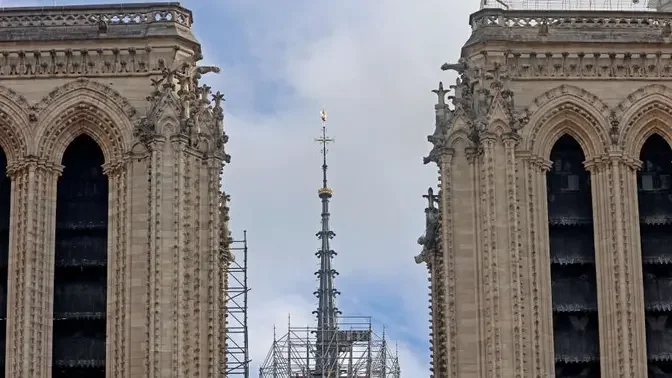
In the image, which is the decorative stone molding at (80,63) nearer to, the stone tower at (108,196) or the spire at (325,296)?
the stone tower at (108,196)

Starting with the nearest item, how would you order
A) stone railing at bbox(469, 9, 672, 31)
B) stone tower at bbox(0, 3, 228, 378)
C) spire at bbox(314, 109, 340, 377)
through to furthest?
1. stone tower at bbox(0, 3, 228, 378)
2. stone railing at bbox(469, 9, 672, 31)
3. spire at bbox(314, 109, 340, 377)

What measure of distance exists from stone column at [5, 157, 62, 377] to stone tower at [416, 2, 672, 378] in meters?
7.21

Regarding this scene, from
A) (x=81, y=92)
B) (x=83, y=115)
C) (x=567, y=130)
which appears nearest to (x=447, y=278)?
(x=567, y=130)

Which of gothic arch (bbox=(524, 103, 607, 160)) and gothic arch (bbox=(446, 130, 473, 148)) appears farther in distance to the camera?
gothic arch (bbox=(524, 103, 607, 160))

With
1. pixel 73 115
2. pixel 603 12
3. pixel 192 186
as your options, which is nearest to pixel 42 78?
pixel 73 115

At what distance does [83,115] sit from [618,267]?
1030cm

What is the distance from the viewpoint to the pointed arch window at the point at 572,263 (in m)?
38.4

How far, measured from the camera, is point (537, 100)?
129ft

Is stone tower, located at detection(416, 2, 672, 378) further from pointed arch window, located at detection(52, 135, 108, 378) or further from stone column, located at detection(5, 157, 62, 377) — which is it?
stone column, located at detection(5, 157, 62, 377)

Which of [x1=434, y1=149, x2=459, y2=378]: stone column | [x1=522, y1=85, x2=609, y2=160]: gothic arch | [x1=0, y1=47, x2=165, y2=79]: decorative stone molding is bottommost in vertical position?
[x1=434, y1=149, x2=459, y2=378]: stone column

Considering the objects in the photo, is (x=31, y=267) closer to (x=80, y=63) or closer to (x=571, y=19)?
(x=80, y=63)

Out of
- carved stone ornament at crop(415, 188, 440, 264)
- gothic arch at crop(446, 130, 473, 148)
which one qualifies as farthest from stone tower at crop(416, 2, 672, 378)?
carved stone ornament at crop(415, 188, 440, 264)

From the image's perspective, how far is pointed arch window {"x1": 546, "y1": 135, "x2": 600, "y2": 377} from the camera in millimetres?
38375

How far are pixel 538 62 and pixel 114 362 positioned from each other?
31.9 ft
